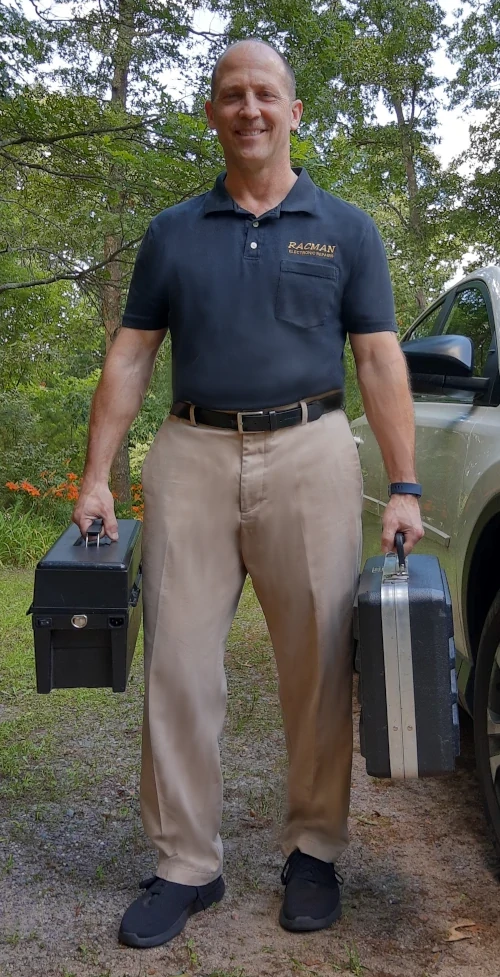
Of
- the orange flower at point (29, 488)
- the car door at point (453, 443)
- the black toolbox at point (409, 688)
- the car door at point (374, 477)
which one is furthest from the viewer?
the orange flower at point (29, 488)

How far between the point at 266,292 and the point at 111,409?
0.52 metres

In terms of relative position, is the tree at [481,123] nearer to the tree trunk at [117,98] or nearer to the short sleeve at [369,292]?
the tree trunk at [117,98]

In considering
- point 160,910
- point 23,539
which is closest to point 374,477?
point 160,910

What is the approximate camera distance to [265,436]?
2.28 meters

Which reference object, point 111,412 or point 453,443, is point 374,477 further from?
point 111,412

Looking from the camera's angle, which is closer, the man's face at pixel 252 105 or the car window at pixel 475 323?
the man's face at pixel 252 105

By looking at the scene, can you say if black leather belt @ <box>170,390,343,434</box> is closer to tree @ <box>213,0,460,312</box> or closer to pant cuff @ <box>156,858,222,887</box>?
pant cuff @ <box>156,858,222,887</box>

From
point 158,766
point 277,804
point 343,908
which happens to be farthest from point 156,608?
point 277,804

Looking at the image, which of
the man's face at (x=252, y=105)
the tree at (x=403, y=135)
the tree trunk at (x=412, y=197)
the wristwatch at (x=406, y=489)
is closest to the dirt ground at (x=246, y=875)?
the wristwatch at (x=406, y=489)

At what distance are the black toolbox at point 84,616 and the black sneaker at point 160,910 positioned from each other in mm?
531

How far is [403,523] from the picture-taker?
89.3 inches

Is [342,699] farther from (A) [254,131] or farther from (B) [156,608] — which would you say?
(A) [254,131]

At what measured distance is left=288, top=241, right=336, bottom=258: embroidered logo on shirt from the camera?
2270mm

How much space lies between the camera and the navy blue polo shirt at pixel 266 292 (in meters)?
2.25
